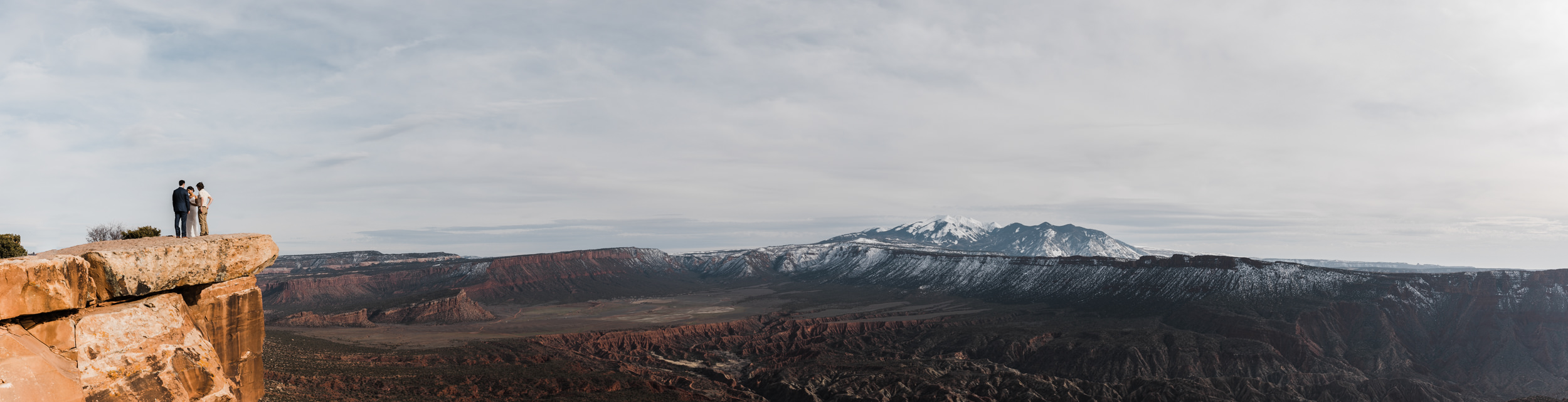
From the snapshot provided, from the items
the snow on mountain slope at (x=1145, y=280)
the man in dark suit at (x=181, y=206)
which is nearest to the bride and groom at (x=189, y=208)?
the man in dark suit at (x=181, y=206)

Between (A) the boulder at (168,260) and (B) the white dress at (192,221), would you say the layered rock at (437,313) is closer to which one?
(B) the white dress at (192,221)

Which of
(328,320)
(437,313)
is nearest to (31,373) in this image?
(328,320)

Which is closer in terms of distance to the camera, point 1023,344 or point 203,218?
point 203,218

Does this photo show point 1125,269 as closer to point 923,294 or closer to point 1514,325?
point 923,294

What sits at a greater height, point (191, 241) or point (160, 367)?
point (191, 241)

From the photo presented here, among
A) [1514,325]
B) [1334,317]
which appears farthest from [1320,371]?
[1514,325]

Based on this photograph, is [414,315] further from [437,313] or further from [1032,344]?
[1032,344]
